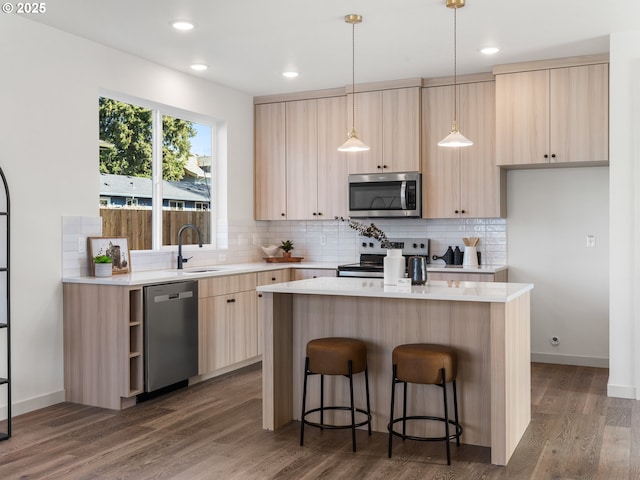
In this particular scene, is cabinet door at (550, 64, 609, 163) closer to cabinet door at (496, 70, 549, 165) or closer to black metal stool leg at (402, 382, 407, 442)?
cabinet door at (496, 70, 549, 165)

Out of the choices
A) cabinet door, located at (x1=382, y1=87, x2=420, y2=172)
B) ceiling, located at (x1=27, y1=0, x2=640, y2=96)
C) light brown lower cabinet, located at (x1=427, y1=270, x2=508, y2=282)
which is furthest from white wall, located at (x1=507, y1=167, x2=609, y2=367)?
ceiling, located at (x1=27, y1=0, x2=640, y2=96)

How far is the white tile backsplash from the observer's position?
5.83 meters

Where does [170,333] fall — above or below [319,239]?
below

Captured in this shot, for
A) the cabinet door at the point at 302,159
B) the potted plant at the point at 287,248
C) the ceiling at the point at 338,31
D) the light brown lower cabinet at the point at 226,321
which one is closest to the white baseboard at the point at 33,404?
the light brown lower cabinet at the point at 226,321

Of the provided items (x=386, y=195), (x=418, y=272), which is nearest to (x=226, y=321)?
(x=386, y=195)

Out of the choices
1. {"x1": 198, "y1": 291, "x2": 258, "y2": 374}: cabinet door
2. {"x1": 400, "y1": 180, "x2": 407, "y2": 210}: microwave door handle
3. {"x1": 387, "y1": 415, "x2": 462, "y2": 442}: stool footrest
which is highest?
{"x1": 400, "y1": 180, "x2": 407, "y2": 210}: microwave door handle

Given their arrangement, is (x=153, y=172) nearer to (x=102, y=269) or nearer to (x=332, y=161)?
(x=102, y=269)

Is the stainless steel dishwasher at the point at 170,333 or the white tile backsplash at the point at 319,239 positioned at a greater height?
the white tile backsplash at the point at 319,239

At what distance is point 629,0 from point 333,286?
2499 millimetres

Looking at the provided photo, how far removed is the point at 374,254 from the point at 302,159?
3.91 ft

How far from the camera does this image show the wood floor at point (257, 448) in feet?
10.5

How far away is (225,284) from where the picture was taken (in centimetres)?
527

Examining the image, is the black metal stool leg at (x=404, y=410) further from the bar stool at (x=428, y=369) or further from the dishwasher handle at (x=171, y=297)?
the dishwasher handle at (x=171, y=297)

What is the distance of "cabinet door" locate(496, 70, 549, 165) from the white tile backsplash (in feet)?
2.58
